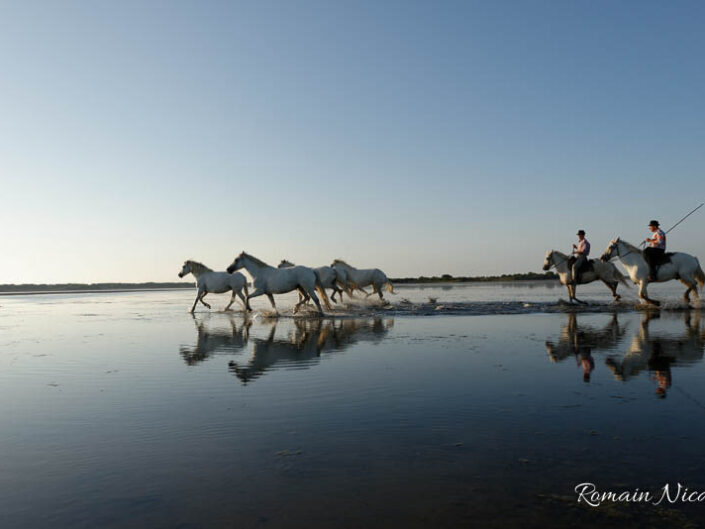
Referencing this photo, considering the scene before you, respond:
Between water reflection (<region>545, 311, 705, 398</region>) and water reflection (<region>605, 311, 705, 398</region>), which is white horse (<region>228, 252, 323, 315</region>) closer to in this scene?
water reflection (<region>545, 311, 705, 398</region>)

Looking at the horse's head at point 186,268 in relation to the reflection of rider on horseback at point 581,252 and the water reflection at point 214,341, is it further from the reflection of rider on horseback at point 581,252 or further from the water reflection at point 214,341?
the reflection of rider on horseback at point 581,252

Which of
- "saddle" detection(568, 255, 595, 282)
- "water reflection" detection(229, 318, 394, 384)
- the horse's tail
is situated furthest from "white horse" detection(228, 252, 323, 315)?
the horse's tail

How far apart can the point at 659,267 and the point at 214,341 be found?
15.0 m

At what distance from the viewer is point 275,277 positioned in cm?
1666

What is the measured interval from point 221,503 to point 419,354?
539 cm

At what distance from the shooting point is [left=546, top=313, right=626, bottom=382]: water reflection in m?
6.79

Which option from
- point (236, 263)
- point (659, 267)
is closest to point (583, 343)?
point (659, 267)

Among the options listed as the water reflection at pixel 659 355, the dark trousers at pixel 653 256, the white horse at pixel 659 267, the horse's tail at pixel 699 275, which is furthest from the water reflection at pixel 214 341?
the horse's tail at pixel 699 275

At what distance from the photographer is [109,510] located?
2.56 metres

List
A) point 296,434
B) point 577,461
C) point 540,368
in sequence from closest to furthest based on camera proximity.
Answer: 1. point 577,461
2. point 296,434
3. point 540,368

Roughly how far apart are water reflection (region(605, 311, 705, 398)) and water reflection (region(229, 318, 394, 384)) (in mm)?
4176

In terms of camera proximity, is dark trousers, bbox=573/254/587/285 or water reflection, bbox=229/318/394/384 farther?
dark trousers, bbox=573/254/587/285

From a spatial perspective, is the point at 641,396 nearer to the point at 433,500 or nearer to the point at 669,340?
the point at 433,500

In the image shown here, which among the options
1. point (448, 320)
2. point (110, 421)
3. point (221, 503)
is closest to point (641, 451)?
point (221, 503)
